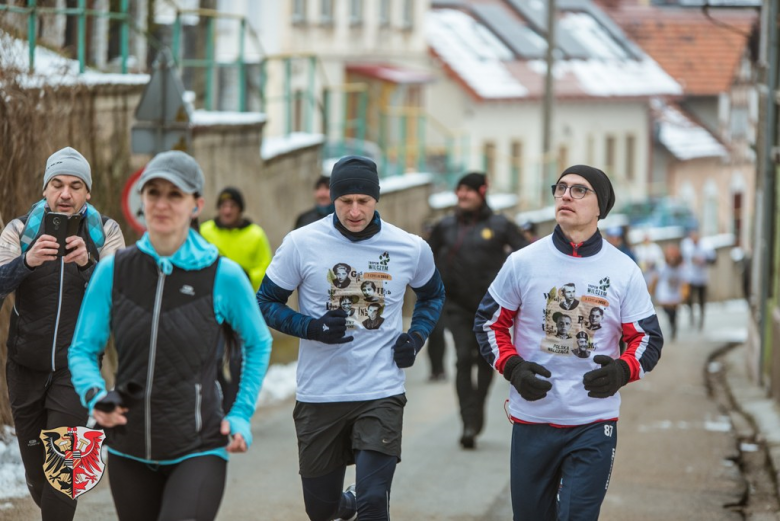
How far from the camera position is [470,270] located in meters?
11.1

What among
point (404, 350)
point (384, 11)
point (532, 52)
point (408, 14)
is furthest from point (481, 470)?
point (532, 52)

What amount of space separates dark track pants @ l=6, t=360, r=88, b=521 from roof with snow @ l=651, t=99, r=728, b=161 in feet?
169

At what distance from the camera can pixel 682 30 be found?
61188mm

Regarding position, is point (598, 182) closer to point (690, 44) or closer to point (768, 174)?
point (768, 174)

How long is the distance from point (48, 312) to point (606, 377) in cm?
238

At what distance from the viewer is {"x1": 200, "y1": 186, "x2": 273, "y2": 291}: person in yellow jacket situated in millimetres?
11398

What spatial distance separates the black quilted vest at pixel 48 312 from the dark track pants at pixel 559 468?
199 centimetres

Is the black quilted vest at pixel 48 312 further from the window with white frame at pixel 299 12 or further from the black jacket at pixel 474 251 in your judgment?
the window with white frame at pixel 299 12

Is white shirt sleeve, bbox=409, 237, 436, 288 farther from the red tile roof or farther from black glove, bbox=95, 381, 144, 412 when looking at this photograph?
the red tile roof

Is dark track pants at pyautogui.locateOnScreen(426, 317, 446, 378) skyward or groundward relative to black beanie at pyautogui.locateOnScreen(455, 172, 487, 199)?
groundward

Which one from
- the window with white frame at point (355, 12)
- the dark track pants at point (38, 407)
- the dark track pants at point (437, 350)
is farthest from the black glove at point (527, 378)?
the window with white frame at point (355, 12)

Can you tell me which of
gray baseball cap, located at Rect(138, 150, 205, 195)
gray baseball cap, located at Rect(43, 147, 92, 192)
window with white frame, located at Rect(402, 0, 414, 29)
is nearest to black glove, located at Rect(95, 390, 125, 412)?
gray baseball cap, located at Rect(138, 150, 205, 195)

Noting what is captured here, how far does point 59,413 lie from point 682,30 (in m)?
57.1

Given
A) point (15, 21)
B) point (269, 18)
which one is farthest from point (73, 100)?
point (269, 18)
